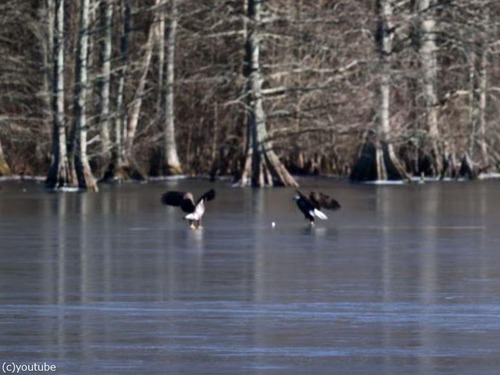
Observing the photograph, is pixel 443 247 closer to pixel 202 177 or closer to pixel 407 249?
pixel 407 249

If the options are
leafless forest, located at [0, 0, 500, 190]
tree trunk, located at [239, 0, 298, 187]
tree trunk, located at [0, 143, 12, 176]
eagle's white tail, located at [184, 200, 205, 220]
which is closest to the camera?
eagle's white tail, located at [184, 200, 205, 220]

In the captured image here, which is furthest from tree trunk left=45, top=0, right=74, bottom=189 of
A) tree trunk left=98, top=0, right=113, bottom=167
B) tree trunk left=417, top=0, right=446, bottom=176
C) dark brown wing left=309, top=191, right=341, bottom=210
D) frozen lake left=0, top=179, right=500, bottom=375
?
dark brown wing left=309, top=191, right=341, bottom=210

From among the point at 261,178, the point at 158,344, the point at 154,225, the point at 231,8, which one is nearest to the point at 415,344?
the point at 158,344

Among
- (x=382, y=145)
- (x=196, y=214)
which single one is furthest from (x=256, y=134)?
(x=196, y=214)

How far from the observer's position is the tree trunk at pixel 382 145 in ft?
153

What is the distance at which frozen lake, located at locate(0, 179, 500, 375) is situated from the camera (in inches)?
444

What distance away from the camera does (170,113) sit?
1955 inches

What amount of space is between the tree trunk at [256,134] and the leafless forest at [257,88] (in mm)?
50

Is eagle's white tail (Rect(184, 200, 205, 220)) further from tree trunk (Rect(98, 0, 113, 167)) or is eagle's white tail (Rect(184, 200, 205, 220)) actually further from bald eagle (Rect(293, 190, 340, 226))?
tree trunk (Rect(98, 0, 113, 167))

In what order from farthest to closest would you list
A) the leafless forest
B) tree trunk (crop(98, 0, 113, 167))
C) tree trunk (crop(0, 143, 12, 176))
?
1. tree trunk (crop(0, 143, 12, 176))
2. the leafless forest
3. tree trunk (crop(98, 0, 113, 167))

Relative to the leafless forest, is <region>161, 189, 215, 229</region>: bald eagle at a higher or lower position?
lower

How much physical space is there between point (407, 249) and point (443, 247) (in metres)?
0.57

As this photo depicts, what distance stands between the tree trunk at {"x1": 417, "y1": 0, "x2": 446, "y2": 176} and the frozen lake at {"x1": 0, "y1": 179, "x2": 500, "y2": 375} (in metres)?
20.4

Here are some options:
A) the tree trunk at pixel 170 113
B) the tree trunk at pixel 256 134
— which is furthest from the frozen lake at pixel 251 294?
the tree trunk at pixel 170 113
